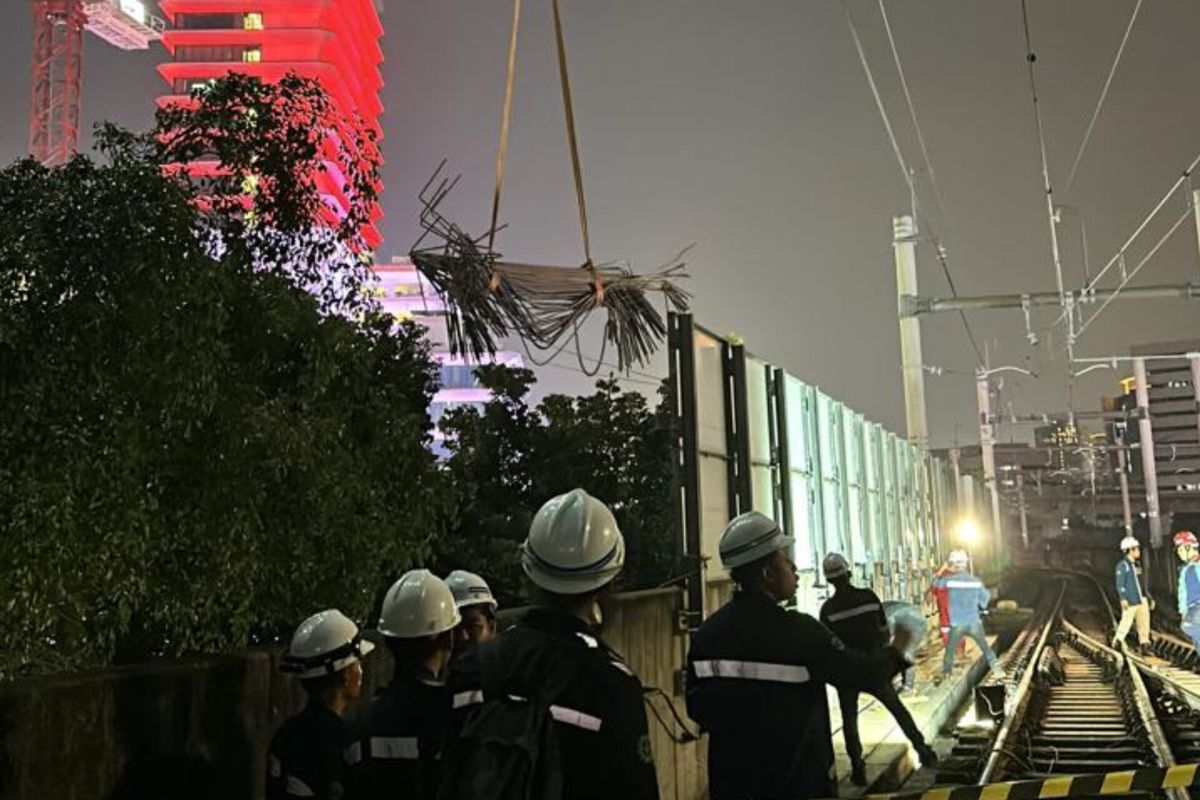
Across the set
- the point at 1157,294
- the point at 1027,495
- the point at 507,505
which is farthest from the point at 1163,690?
the point at 1027,495

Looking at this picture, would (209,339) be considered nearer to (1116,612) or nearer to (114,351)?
(114,351)

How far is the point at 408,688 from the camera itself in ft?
10.8

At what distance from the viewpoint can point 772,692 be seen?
3.77 m

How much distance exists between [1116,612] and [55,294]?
3580 cm

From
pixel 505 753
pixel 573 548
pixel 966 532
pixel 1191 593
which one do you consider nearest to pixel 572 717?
pixel 505 753

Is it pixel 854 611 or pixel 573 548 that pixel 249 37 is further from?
pixel 573 548

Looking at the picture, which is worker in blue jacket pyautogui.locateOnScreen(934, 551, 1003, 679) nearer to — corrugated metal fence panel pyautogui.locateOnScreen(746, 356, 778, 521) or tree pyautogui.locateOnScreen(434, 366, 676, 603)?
corrugated metal fence panel pyautogui.locateOnScreen(746, 356, 778, 521)

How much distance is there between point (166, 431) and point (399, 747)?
304 centimetres

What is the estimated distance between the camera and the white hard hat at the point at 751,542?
3.95m

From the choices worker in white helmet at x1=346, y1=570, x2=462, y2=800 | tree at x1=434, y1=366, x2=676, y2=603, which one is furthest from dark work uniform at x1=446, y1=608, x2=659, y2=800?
tree at x1=434, y1=366, x2=676, y2=603

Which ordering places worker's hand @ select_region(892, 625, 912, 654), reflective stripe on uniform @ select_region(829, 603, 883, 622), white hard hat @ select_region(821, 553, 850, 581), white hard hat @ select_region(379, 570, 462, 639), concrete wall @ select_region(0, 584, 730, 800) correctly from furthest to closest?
1. white hard hat @ select_region(821, 553, 850, 581)
2. reflective stripe on uniform @ select_region(829, 603, 883, 622)
3. worker's hand @ select_region(892, 625, 912, 654)
4. white hard hat @ select_region(379, 570, 462, 639)
5. concrete wall @ select_region(0, 584, 730, 800)

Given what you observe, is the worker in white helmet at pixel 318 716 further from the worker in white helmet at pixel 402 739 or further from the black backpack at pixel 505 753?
the black backpack at pixel 505 753

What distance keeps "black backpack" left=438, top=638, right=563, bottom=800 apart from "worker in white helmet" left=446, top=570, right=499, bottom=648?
2353 millimetres

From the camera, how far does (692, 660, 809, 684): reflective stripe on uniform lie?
3.72 meters
